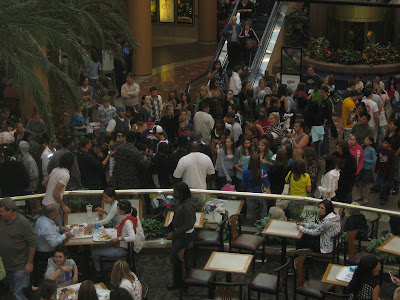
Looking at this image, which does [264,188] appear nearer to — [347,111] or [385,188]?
[385,188]

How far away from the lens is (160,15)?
110ft

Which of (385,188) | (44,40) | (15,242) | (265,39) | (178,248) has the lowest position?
(385,188)

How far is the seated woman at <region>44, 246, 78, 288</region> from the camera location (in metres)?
9.28

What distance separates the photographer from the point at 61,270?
Answer: 9.34 m

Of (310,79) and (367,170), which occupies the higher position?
(310,79)

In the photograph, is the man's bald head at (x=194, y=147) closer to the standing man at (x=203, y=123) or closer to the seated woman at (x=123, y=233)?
the seated woman at (x=123, y=233)

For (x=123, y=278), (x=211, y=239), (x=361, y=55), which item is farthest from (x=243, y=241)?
(x=361, y=55)

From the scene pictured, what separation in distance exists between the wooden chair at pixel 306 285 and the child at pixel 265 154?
3088 millimetres

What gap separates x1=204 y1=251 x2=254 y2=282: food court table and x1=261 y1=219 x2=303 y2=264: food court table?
74cm

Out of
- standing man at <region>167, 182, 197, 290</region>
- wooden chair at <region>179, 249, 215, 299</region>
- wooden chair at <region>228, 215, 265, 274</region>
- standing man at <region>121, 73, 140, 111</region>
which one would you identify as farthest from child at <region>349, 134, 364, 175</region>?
standing man at <region>121, 73, 140, 111</region>

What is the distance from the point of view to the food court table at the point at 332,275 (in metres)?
9.33

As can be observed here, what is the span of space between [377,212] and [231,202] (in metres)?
2.14

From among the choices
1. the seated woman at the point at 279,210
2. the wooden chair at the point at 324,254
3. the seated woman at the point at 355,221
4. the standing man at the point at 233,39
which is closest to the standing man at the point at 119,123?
the seated woman at the point at 279,210

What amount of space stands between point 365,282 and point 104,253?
3717 millimetres
